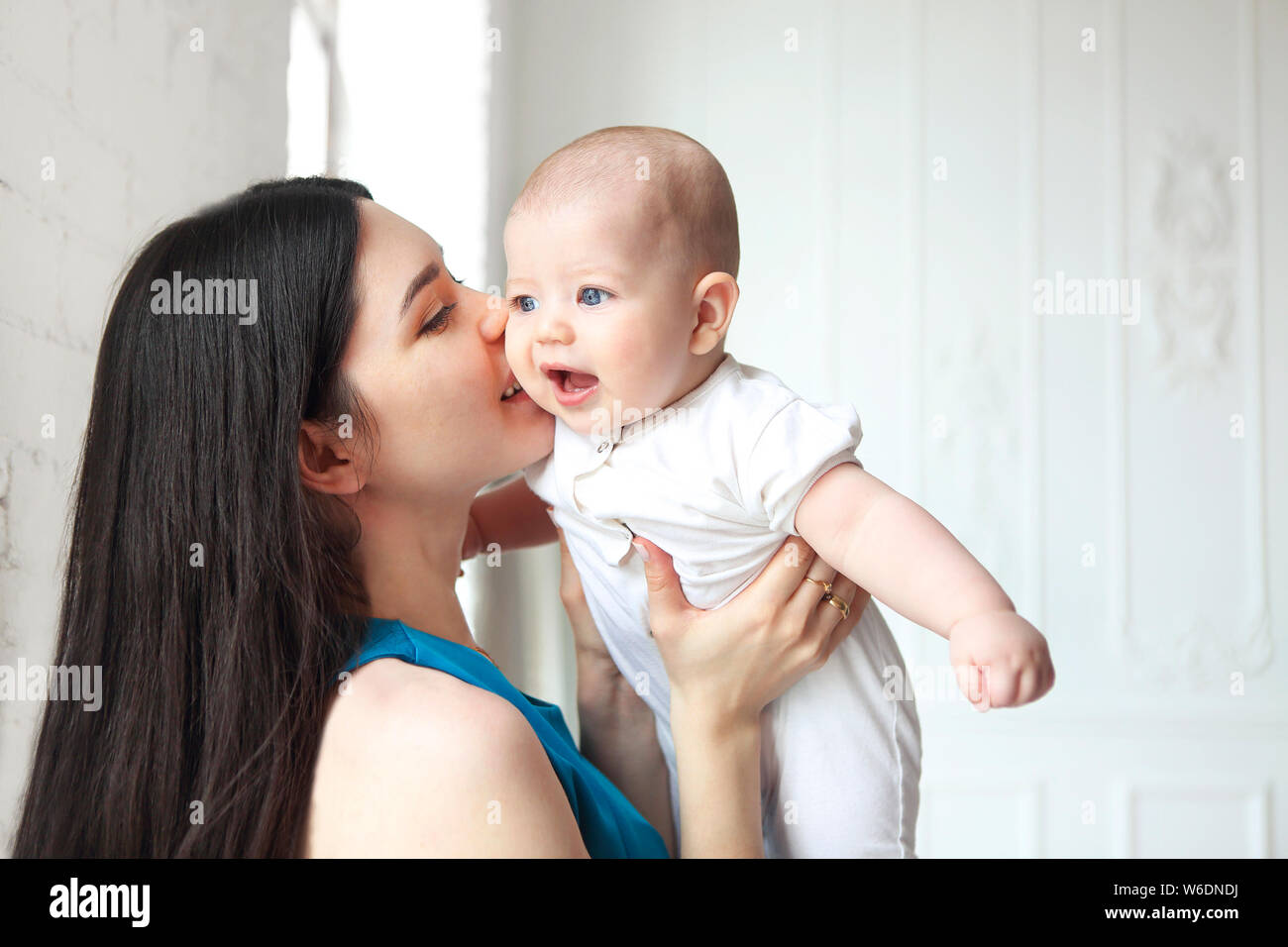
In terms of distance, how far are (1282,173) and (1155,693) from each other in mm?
1521

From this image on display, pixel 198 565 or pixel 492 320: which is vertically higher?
pixel 492 320

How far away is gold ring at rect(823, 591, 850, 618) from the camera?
47.6 inches

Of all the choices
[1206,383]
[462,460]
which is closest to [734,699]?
[462,460]

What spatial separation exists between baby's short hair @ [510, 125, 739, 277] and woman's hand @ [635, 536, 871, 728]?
35cm

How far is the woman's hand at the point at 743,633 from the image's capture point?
117 cm

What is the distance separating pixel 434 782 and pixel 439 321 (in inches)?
20.4

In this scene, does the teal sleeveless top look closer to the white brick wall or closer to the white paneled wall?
the white brick wall

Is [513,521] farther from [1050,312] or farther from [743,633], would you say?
[1050,312]

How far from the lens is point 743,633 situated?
1.17 meters

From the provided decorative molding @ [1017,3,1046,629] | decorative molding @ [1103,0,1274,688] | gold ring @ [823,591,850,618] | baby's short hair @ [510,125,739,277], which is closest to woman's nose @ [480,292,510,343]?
baby's short hair @ [510,125,739,277]

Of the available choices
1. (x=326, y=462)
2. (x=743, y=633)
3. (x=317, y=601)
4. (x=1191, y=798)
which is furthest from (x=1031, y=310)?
(x=317, y=601)

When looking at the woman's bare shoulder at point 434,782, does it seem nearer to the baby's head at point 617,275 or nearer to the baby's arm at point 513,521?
the baby's head at point 617,275

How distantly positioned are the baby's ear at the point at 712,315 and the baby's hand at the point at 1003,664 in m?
0.44

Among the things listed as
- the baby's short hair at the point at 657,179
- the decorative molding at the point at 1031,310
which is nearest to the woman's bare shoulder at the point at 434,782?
the baby's short hair at the point at 657,179
